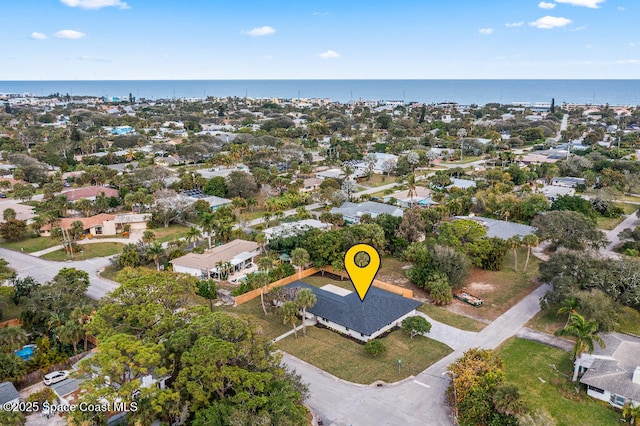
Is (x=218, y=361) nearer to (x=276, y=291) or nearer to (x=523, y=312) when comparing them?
(x=276, y=291)

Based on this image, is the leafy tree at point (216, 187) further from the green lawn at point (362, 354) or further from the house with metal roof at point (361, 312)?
the green lawn at point (362, 354)

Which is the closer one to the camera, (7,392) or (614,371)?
(7,392)

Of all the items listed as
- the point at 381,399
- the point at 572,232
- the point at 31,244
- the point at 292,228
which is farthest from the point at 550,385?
the point at 31,244

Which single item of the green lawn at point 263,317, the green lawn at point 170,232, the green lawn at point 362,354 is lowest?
the green lawn at point 263,317

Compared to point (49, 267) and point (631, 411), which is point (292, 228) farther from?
point (631, 411)

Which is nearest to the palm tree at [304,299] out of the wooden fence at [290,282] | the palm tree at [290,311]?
the palm tree at [290,311]

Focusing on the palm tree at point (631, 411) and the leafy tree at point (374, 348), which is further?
the leafy tree at point (374, 348)

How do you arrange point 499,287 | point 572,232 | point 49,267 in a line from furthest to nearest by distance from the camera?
point 49,267, point 572,232, point 499,287

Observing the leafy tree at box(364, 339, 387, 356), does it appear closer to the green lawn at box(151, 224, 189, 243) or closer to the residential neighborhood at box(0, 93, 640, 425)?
the residential neighborhood at box(0, 93, 640, 425)
